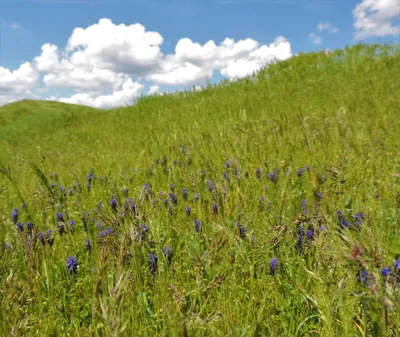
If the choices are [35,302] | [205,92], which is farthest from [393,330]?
[205,92]

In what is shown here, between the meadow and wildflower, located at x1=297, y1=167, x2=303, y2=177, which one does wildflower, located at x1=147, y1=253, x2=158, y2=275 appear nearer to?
the meadow

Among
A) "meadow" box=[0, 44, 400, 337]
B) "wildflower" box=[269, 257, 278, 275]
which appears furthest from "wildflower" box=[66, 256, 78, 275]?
"wildflower" box=[269, 257, 278, 275]

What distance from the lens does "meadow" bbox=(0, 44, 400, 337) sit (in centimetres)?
115

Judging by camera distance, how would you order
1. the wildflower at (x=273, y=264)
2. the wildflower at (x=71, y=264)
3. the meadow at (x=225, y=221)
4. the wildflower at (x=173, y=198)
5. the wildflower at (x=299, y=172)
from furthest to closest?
the wildflower at (x=299, y=172) → the wildflower at (x=173, y=198) → the wildflower at (x=71, y=264) → the wildflower at (x=273, y=264) → the meadow at (x=225, y=221)

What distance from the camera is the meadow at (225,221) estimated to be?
45.4 inches

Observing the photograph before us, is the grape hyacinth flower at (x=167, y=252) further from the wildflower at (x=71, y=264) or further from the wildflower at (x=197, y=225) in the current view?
the wildflower at (x=71, y=264)

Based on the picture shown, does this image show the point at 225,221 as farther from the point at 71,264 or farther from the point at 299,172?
the point at 299,172

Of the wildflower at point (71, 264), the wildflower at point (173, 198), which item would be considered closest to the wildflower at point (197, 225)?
the wildflower at point (173, 198)

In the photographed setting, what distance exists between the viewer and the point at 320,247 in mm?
1118

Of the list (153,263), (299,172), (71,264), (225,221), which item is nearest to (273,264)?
(225,221)

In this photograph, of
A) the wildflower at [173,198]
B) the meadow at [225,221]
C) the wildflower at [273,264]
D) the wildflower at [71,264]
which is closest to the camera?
the meadow at [225,221]

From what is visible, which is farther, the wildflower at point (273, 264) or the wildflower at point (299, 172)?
the wildflower at point (299, 172)

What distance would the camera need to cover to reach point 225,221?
202cm

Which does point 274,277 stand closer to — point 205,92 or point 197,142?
point 197,142
